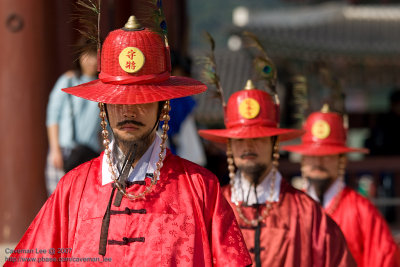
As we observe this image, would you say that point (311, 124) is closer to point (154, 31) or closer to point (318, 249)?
point (318, 249)

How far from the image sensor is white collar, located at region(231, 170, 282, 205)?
17.6ft

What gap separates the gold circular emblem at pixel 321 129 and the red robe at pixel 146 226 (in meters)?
2.93

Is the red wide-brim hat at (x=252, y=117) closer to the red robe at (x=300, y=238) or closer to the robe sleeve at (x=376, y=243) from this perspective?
the red robe at (x=300, y=238)

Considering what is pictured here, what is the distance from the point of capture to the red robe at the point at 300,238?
5.09m

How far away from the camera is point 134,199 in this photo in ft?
12.7

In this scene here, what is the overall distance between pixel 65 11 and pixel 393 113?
5.90m

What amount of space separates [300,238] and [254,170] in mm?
552

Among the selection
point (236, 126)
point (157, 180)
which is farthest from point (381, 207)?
point (157, 180)

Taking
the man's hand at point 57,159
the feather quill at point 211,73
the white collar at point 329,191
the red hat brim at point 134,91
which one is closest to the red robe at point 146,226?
the red hat brim at point 134,91

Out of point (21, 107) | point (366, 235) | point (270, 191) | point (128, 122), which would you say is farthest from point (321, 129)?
point (128, 122)

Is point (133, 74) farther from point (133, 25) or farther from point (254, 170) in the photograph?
point (254, 170)

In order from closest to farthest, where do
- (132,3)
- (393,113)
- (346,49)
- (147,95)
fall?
(147,95) → (132,3) → (393,113) → (346,49)

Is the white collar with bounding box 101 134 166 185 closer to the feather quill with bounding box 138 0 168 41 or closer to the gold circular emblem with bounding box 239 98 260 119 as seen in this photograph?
the feather quill with bounding box 138 0 168 41

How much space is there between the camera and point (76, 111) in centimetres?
708
